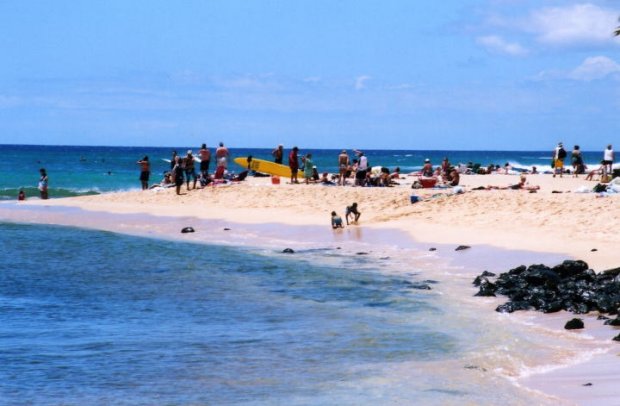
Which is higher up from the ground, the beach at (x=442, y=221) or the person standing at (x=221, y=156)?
the person standing at (x=221, y=156)

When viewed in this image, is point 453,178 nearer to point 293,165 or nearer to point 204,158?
point 293,165

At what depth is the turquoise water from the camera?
10.7 meters

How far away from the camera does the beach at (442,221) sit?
12.2 m

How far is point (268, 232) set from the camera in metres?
28.7

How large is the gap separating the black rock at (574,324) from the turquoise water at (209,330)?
5.95 feet

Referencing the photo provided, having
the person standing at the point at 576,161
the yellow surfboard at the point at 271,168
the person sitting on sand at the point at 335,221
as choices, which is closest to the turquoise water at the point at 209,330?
the person sitting on sand at the point at 335,221

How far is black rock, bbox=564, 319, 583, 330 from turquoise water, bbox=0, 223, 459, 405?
181 centimetres

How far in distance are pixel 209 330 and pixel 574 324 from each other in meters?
5.46

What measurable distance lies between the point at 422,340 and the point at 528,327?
5.89ft

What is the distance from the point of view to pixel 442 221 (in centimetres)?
2770

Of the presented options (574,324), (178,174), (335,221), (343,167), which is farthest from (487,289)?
(178,174)

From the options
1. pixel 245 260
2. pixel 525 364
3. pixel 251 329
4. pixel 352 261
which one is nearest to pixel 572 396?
pixel 525 364

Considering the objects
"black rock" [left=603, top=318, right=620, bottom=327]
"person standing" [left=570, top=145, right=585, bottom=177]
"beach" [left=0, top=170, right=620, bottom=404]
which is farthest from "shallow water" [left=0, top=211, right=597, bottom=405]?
"person standing" [left=570, top=145, right=585, bottom=177]

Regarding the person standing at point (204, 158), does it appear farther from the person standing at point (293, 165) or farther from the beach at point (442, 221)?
the person standing at point (293, 165)
